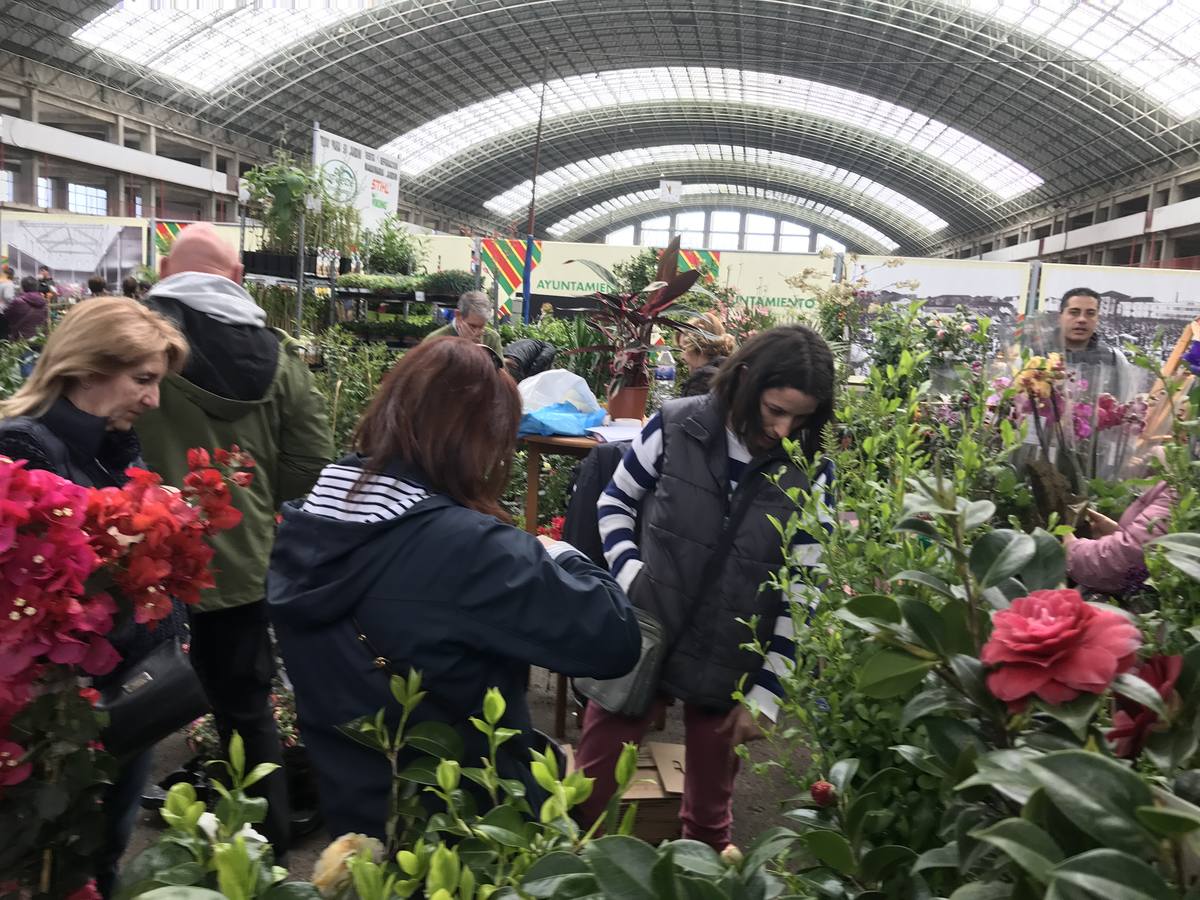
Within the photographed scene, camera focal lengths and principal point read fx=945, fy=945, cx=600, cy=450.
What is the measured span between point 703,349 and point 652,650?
5.98ft

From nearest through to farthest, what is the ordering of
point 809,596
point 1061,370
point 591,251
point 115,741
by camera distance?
point 809,596 < point 115,741 < point 1061,370 < point 591,251

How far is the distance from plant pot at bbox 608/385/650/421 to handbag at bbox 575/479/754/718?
Answer: 141 cm

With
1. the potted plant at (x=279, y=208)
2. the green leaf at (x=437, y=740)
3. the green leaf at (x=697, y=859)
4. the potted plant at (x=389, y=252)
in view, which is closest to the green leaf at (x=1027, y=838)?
the green leaf at (x=697, y=859)

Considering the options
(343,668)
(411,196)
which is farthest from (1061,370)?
(411,196)

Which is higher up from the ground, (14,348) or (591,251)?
(591,251)

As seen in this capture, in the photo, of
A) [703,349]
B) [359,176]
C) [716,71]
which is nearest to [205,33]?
[716,71]

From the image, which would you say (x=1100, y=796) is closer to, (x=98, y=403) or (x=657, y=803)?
(x=98, y=403)

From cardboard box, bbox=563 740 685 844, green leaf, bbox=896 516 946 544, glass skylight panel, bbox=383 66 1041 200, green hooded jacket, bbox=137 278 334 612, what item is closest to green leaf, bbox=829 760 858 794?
green leaf, bbox=896 516 946 544

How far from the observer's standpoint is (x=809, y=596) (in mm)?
1196

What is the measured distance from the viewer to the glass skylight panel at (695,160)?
42125 millimetres

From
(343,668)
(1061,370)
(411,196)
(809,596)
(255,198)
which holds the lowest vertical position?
(343,668)

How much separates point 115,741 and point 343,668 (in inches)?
17.3

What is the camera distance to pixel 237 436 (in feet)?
7.48

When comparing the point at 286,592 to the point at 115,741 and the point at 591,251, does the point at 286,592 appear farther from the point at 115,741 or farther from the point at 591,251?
the point at 591,251
